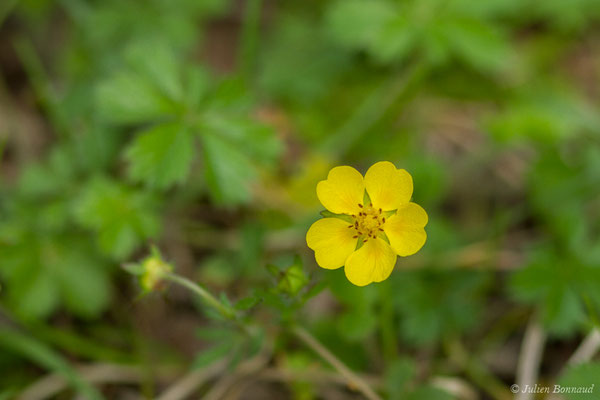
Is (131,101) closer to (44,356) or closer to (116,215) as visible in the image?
(116,215)

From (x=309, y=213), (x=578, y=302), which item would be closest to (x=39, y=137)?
(x=309, y=213)

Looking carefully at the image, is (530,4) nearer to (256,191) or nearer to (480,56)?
(480,56)

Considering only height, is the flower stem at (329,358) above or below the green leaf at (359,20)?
below

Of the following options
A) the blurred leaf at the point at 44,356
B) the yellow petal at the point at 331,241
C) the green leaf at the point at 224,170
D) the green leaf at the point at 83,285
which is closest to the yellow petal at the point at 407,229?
the yellow petal at the point at 331,241

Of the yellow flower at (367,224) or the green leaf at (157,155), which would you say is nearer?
the yellow flower at (367,224)

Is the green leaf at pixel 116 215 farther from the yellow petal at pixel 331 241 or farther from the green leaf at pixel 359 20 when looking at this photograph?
the green leaf at pixel 359 20

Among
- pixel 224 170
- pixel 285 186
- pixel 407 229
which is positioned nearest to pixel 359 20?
pixel 285 186
